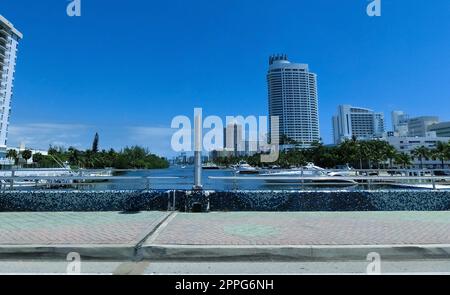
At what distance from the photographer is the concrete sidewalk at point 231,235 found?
17.4 ft

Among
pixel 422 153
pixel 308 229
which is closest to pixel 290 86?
pixel 422 153

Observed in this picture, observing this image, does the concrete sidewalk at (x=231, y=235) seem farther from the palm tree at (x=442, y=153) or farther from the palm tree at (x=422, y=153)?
the palm tree at (x=422, y=153)

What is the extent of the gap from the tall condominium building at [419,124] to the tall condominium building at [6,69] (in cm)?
18300

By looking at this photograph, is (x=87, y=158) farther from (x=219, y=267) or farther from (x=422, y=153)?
(x=219, y=267)

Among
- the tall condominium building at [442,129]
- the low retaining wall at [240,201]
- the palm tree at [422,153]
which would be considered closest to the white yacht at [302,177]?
the low retaining wall at [240,201]

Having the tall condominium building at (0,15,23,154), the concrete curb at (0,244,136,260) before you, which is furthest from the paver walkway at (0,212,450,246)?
the tall condominium building at (0,15,23,154)

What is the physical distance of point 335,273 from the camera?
4.59 m

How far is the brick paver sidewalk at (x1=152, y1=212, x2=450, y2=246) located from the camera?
575 centimetres

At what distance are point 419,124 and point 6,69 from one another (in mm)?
190741

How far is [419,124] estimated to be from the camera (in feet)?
584

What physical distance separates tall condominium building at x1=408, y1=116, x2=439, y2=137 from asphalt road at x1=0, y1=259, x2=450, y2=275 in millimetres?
194068

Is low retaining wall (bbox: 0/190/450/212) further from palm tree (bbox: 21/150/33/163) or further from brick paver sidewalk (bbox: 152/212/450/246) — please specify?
palm tree (bbox: 21/150/33/163)

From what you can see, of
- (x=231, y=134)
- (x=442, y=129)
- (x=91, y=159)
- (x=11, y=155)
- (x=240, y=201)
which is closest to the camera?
(x=240, y=201)
